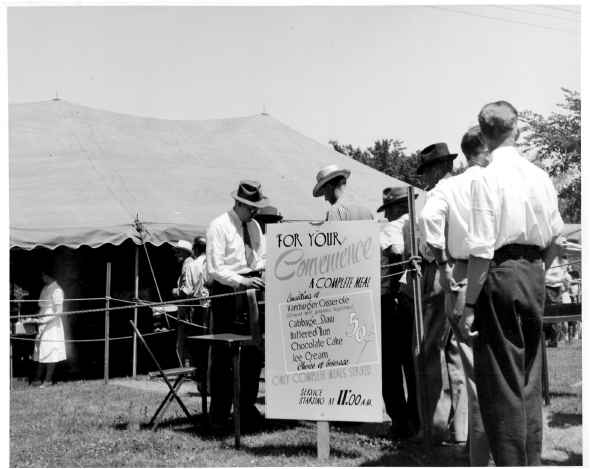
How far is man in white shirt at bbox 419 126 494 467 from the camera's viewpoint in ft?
13.0

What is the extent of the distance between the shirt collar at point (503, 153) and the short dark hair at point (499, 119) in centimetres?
7

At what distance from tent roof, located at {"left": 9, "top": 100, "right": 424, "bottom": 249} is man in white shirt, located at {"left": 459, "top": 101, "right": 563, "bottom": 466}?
6694 mm

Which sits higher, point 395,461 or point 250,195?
point 250,195

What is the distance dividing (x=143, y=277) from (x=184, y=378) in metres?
5.90

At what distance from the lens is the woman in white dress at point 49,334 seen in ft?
32.3

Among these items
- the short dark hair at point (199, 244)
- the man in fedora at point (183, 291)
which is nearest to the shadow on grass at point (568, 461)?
the short dark hair at point (199, 244)

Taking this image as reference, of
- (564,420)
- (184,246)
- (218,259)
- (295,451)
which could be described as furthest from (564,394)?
(184,246)

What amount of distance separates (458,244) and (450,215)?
22 cm

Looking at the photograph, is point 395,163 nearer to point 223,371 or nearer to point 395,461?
point 223,371

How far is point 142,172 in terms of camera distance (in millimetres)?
11633

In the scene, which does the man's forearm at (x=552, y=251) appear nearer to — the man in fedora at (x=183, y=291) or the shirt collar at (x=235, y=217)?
the shirt collar at (x=235, y=217)

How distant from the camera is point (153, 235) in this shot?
32.2 ft

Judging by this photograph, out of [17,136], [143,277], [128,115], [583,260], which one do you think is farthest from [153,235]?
[583,260]

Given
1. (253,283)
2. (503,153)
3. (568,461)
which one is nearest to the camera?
(503,153)
